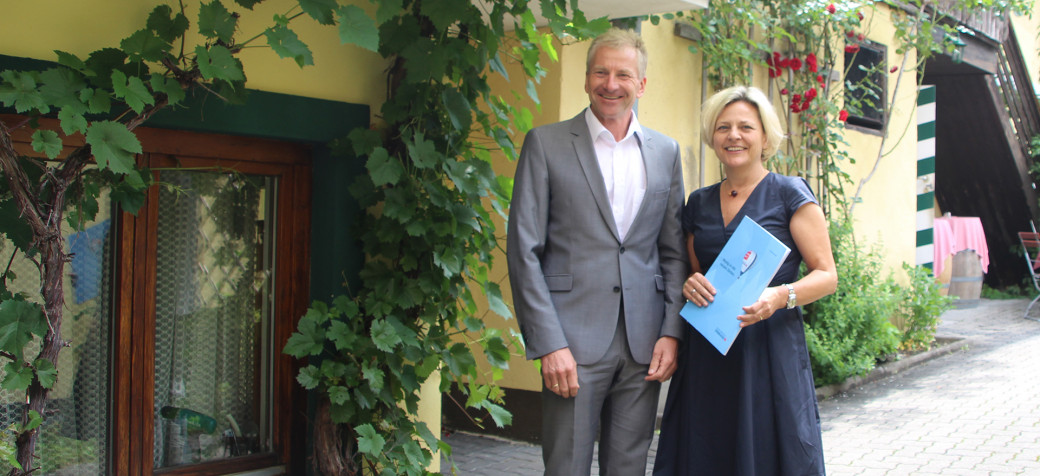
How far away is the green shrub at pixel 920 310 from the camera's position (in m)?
8.21

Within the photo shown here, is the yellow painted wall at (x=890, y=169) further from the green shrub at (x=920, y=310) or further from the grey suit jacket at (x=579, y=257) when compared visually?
the grey suit jacket at (x=579, y=257)

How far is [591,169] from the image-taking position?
2742 mm

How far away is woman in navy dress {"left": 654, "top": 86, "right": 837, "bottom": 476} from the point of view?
2.72 metres

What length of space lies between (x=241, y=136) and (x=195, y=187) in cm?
28

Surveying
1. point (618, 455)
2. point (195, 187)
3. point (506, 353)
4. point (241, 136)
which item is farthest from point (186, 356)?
point (618, 455)

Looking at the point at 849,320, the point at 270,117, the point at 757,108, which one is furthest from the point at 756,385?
the point at 849,320

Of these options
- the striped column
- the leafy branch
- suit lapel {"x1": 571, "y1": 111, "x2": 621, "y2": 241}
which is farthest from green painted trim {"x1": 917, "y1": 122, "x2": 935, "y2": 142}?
the leafy branch

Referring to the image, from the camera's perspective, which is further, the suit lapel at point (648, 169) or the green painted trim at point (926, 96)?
the green painted trim at point (926, 96)

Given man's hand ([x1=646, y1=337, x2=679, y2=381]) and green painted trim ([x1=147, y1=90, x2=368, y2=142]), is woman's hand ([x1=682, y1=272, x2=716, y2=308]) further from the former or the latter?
green painted trim ([x1=147, y1=90, x2=368, y2=142])

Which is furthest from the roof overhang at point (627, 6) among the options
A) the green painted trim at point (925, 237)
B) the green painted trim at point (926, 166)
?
the green painted trim at point (925, 237)

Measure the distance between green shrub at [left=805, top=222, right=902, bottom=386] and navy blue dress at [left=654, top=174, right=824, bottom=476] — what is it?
3.98 meters

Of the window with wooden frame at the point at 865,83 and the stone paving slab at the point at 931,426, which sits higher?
the window with wooden frame at the point at 865,83

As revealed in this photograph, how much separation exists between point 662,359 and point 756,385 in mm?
314

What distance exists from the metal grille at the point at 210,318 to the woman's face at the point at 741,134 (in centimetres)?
189
